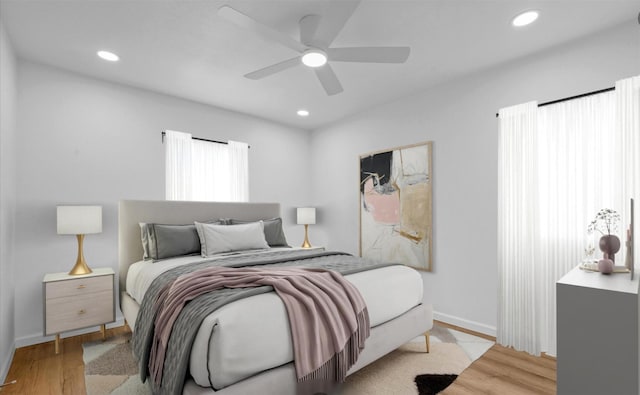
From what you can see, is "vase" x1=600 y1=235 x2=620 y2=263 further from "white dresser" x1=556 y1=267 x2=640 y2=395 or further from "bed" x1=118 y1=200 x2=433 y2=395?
"bed" x1=118 y1=200 x2=433 y2=395

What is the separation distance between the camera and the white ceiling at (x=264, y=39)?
2176 millimetres

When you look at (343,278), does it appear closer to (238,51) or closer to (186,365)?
(186,365)

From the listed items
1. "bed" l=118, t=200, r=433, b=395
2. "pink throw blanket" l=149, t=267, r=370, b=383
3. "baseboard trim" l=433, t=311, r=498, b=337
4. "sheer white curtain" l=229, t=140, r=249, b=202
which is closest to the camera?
"bed" l=118, t=200, r=433, b=395

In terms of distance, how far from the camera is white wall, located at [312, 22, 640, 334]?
8.24 feet

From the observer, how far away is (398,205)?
390 cm

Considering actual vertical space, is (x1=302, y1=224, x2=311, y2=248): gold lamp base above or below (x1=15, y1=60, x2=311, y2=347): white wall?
below

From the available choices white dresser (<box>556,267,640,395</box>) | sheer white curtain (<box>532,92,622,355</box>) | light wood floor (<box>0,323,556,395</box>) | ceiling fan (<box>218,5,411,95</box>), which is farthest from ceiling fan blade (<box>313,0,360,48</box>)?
light wood floor (<box>0,323,556,395</box>)

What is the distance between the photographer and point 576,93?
2582mm

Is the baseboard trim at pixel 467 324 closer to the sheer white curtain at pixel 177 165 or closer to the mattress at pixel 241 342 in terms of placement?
the mattress at pixel 241 342

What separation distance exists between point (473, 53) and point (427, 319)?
2.35 metres

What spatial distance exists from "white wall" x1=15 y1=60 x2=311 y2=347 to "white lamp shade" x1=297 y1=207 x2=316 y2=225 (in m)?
1.72

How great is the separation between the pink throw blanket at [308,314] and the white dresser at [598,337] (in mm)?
1006

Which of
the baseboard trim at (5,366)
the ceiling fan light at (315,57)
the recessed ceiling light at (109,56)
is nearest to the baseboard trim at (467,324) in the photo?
the ceiling fan light at (315,57)

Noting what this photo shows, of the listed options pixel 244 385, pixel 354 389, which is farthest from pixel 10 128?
pixel 354 389
